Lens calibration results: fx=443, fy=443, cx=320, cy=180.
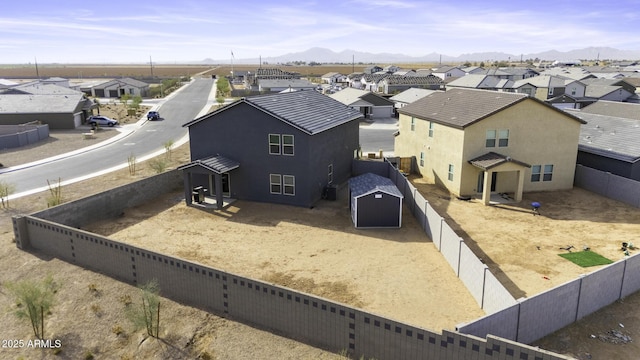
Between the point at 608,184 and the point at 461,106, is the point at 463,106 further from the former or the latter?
the point at 608,184

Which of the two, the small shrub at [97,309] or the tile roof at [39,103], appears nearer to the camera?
the small shrub at [97,309]

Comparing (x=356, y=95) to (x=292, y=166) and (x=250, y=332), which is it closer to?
(x=292, y=166)

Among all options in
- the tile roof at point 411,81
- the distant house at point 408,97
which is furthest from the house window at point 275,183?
the tile roof at point 411,81

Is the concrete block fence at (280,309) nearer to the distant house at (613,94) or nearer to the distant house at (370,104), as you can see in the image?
the distant house at (370,104)

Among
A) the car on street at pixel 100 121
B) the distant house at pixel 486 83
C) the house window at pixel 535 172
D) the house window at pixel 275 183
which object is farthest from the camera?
the distant house at pixel 486 83

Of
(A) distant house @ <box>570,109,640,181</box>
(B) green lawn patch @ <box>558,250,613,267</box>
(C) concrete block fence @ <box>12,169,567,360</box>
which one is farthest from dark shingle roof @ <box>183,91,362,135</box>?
(A) distant house @ <box>570,109,640,181</box>

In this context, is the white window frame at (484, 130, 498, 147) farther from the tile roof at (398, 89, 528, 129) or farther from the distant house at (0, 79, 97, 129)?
the distant house at (0, 79, 97, 129)
